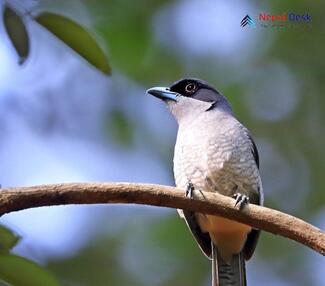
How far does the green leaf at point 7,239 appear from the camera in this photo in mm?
1517

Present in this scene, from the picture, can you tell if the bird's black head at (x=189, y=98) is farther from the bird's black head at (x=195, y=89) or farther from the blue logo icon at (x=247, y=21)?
the blue logo icon at (x=247, y=21)

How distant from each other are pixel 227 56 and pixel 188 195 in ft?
14.9

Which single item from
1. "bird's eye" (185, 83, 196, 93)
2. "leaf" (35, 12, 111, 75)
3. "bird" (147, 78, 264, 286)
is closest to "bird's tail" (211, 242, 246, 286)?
"bird" (147, 78, 264, 286)

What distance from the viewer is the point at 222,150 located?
3.54m

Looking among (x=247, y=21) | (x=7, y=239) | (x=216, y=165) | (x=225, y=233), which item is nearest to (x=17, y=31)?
(x=7, y=239)

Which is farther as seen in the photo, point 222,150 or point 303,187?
point 303,187

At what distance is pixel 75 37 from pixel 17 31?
129mm

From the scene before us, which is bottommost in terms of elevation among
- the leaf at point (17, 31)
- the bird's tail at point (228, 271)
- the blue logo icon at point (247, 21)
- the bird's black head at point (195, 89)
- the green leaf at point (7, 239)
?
the green leaf at point (7, 239)

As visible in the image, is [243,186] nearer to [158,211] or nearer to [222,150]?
[222,150]

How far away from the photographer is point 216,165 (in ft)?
11.5

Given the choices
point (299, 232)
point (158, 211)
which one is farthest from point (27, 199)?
point (158, 211)

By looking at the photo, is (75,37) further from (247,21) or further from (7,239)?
(247,21)

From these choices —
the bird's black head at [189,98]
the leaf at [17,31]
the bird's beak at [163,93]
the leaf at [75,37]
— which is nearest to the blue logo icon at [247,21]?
the bird's black head at [189,98]

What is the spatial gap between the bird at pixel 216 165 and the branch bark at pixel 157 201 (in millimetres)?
978
